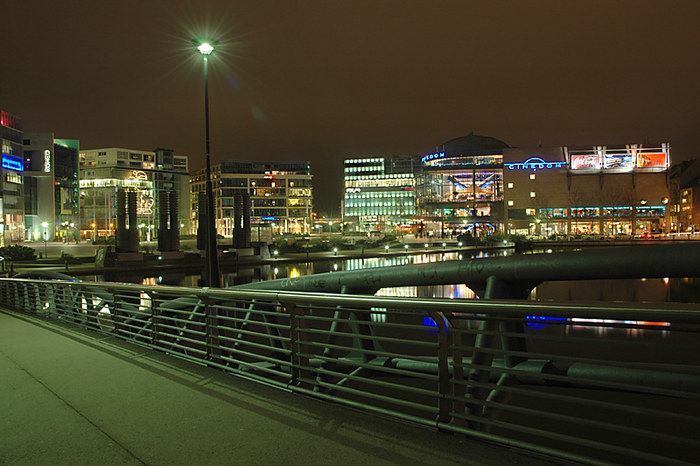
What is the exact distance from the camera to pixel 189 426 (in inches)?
195

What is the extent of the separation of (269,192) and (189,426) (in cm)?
17628

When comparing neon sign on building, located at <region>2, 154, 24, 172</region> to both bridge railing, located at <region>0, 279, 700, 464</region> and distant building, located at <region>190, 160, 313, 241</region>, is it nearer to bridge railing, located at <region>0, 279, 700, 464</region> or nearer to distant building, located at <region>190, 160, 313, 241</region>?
distant building, located at <region>190, 160, 313, 241</region>

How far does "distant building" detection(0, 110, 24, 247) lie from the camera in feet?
292

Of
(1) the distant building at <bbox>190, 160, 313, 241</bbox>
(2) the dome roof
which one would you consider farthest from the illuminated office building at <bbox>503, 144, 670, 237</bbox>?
(1) the distant building at <bbox>190, 160, 313, 241</bbox>

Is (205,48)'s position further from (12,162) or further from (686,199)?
(686,199)

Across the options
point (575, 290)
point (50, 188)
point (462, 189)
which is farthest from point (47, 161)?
point (575, 290)

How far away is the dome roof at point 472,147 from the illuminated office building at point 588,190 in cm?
1902

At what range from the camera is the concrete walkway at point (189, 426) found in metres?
4.09

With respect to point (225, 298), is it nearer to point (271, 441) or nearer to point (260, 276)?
point (271, 441)

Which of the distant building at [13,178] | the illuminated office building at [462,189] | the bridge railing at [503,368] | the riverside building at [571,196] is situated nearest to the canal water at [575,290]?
the bridge railing at [503,368]

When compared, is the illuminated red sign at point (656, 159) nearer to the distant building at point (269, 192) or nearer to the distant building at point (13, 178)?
the distant building at point (269, 192)

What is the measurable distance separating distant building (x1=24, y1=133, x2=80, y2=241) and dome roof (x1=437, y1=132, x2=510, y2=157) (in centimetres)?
10108

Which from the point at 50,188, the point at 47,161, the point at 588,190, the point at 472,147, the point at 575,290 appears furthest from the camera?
the point at 472,147

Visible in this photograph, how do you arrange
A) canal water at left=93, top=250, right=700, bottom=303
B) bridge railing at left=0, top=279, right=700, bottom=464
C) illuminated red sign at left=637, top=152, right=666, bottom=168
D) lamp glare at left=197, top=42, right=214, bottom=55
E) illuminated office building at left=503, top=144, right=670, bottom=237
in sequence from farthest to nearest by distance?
illuminated red sign at left=637, top=152, right=666, bottom=168
illuminated office building at left=503, top=144, right=670, bottom=237
canal water at left=93, top=250, right=700, bottom=303
lamp glare at left=197, top=42, right=214, bottom=55
bridge railing at left=0, top=279, right=700, bottom=464
